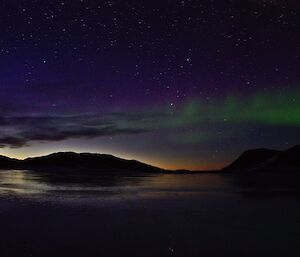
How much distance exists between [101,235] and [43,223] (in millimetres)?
2643

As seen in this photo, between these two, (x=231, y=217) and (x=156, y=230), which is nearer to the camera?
(x=156, y=230)

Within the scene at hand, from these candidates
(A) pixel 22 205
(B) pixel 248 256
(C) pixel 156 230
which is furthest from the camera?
(A) pixel 22 205

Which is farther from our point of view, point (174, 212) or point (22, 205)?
point (22, 205)

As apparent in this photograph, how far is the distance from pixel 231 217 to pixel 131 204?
17.7ft

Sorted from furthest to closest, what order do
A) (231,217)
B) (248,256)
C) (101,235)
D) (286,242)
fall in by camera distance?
(231,217) → (101,235) → (286,242) → (248,256)

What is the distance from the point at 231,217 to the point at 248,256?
576 centimetres

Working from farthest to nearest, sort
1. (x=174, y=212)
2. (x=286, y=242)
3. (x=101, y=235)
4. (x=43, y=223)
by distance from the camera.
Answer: (x=174, y=212)
(x=43, y=223)
(x=101, y=235)
(x=286, y=242)

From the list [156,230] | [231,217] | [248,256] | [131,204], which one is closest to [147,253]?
[248,256]

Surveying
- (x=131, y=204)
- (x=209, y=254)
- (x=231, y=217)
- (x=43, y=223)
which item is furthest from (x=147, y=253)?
(x=131, y=204)

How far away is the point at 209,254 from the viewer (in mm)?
9078

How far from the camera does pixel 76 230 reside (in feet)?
39.1

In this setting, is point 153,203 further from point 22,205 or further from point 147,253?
point 147,253

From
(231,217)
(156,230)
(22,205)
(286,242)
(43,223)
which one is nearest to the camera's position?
(286,242)

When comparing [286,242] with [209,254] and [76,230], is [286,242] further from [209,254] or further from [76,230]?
[76,230]
